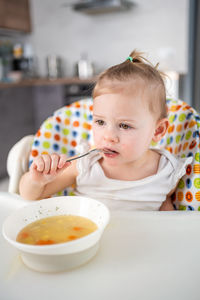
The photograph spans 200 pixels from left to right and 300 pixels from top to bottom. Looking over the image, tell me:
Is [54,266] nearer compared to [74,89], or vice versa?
[54,266]

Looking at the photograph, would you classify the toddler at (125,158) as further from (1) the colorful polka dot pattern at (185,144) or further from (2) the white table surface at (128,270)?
(2) the white table surface at (128,270)

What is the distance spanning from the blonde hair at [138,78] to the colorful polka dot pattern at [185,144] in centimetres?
16

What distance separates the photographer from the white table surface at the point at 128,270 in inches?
19.9

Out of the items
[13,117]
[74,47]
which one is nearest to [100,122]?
[13,117]

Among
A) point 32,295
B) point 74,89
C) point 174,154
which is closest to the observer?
point 32,295

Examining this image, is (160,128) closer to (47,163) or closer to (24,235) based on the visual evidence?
(47,163)

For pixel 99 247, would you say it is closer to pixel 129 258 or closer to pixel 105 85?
pixel 129 258

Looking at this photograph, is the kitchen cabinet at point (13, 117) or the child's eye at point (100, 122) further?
the kitchen cabinet at point (13, 117)

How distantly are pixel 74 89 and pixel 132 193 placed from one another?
2.67m

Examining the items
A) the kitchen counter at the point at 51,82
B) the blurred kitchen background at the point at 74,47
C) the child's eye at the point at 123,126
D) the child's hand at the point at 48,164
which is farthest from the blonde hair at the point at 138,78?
the kitchen counter at the point at 51,82

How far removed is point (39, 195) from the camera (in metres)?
0.92

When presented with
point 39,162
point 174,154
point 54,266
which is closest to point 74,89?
point 174,154

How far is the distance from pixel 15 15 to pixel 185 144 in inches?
136

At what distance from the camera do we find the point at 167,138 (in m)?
1.14
